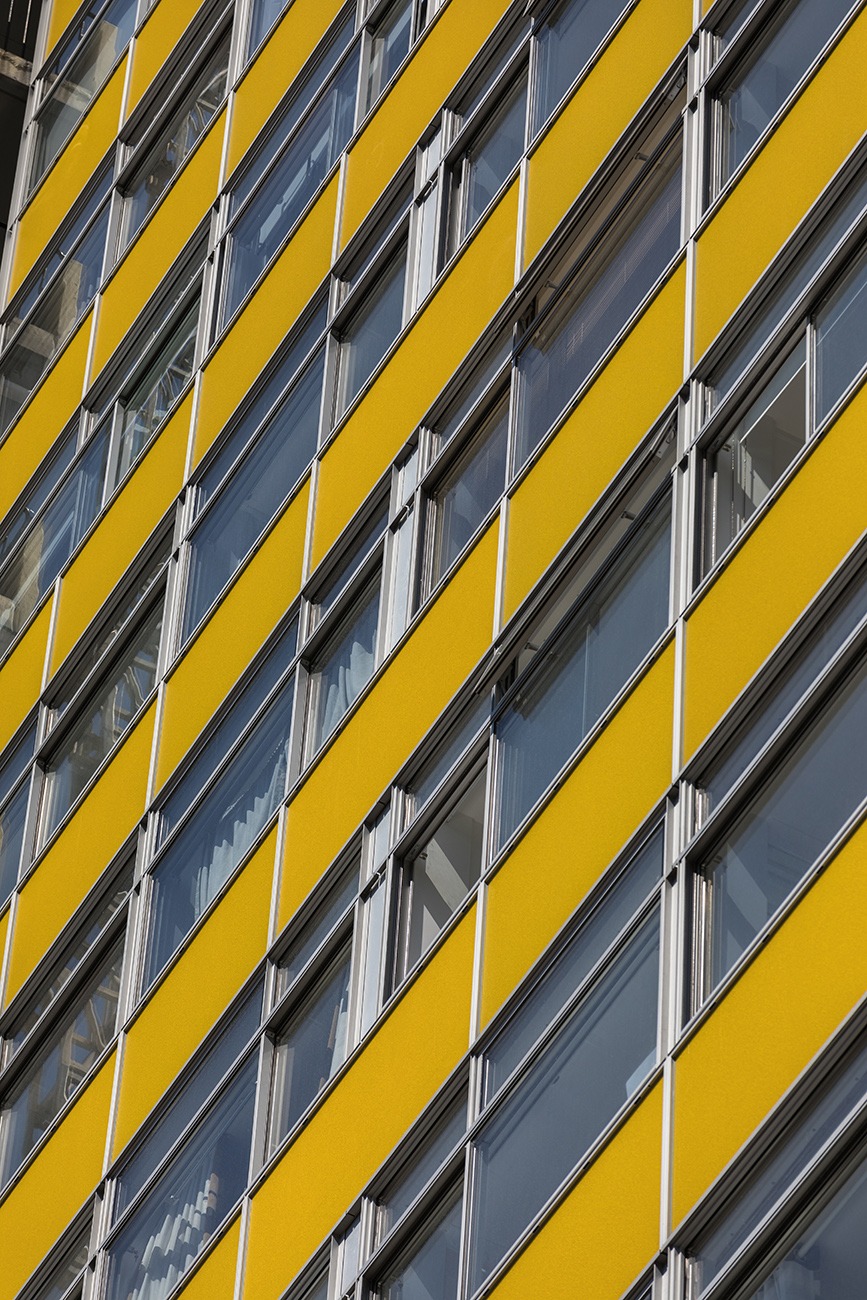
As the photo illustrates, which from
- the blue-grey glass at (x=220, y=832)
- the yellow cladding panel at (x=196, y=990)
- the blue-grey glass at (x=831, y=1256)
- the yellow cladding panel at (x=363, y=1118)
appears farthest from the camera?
the blue-grey glass at (x=220, y=832)

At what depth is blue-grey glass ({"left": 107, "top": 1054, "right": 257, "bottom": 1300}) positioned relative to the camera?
21031mm

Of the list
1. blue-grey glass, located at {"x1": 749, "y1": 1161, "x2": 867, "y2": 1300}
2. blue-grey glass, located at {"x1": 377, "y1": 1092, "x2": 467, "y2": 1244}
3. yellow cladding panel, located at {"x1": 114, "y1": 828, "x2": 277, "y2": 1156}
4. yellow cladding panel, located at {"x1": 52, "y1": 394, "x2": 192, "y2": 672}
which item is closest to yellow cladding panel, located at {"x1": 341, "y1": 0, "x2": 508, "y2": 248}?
yellow cladding panel, located at {"x1": 52, "y1": 394, "x2": 192, "y2": 672}

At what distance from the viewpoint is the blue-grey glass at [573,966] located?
17297 millimetres

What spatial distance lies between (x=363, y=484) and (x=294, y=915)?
3883 millimetres

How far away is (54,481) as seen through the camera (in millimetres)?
30438

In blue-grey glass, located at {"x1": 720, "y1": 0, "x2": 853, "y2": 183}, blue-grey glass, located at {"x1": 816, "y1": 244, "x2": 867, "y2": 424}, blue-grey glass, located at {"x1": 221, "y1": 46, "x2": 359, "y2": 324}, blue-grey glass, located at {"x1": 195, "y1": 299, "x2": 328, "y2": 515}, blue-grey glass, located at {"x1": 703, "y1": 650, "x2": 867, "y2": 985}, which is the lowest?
blue-grey glass, located at {"x1": 703, "y1": 650, "x2": 867, "y2": 985}

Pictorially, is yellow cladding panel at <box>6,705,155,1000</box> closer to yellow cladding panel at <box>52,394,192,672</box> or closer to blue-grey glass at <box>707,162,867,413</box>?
yellow cladding panel at <box>52,394,192,672</box>

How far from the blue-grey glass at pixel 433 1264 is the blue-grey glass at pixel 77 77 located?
18.7 metres

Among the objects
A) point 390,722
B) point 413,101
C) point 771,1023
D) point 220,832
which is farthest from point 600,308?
point 771,1023

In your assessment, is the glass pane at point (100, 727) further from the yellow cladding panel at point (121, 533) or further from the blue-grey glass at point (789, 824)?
the blue-grey glass at point (789, 824)

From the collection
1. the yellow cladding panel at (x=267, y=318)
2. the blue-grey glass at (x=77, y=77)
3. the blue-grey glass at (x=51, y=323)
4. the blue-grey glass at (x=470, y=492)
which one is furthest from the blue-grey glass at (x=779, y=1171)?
the blue-grey glass at (x=77, y=77)

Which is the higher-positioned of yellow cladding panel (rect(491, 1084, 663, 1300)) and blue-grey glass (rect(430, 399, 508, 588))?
blue-grey glass (rect(430, 399, 508, 588))

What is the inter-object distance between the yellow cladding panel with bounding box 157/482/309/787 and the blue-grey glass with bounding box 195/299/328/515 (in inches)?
64.5

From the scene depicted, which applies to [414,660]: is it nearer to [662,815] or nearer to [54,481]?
[662,815]
